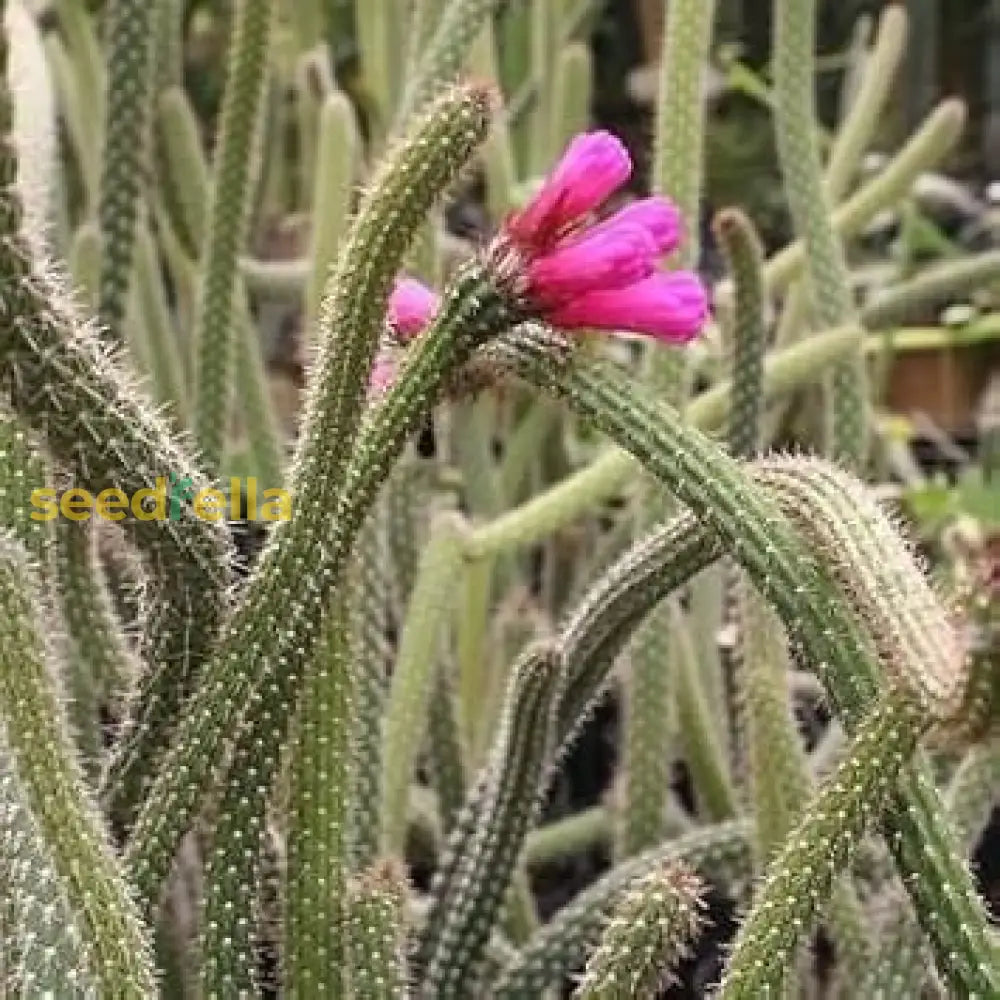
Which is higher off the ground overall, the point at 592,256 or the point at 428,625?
the point at 592,256

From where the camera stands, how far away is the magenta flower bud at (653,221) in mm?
679

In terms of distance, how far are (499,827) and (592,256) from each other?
0.38 meters

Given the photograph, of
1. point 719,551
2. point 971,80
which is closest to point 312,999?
point 719,551

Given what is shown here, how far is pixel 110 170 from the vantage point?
50.1 inches

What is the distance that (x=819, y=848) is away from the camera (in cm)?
63

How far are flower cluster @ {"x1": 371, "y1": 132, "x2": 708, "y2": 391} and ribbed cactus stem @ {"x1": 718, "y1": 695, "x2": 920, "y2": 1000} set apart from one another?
166 millimetres

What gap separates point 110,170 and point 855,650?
2.50 ft

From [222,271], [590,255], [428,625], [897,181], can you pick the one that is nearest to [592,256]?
[590,255]

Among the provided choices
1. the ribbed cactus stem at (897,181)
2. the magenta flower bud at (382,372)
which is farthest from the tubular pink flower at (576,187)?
the ribbed cactus stem at (897,181)

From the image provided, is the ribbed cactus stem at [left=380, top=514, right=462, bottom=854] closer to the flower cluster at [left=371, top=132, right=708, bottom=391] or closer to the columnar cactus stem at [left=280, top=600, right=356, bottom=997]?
the columnar cactus stem at [left=280, top=600, right=356, bottom=997]

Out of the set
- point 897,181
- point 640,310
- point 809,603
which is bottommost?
point 809,603

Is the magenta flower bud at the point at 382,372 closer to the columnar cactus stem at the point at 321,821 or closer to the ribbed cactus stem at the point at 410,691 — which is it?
the columnar cactus stem at the point at 321,821

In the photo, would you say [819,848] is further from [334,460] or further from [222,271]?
[222,271]

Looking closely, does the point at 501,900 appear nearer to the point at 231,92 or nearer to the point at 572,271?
the point at 572,271
